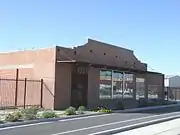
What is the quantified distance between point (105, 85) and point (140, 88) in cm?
856

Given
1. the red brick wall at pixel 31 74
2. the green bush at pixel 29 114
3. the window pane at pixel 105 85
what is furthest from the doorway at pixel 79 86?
the green bush at pixel 29 114

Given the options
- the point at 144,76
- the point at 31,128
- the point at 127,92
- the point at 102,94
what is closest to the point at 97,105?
the point at 102,94

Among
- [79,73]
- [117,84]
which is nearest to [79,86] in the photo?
[79,73]

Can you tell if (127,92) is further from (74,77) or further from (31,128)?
(31,128)

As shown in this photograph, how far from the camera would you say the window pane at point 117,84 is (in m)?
34.2

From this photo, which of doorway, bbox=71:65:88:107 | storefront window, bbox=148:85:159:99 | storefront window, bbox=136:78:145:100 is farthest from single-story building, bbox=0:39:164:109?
storefront window, bbox=148:85:159:99

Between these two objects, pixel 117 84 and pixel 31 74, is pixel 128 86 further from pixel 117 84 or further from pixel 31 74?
pixel 31 74

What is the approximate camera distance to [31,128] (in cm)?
1630

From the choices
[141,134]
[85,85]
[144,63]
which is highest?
[144,63]

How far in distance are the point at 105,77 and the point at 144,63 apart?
460 inches

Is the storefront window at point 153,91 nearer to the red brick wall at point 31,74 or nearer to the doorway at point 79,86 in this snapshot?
the doorway at point 79,86

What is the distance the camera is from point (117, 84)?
34594mm

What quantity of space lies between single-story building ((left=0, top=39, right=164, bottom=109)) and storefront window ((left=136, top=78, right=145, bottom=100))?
1634mm

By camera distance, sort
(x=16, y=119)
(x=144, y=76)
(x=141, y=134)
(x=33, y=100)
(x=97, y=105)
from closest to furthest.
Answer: (x=141, y=134)
(x=16, y=119)
(x=33, y=100)
(x=97, y=105)
(x=144, y=76)
